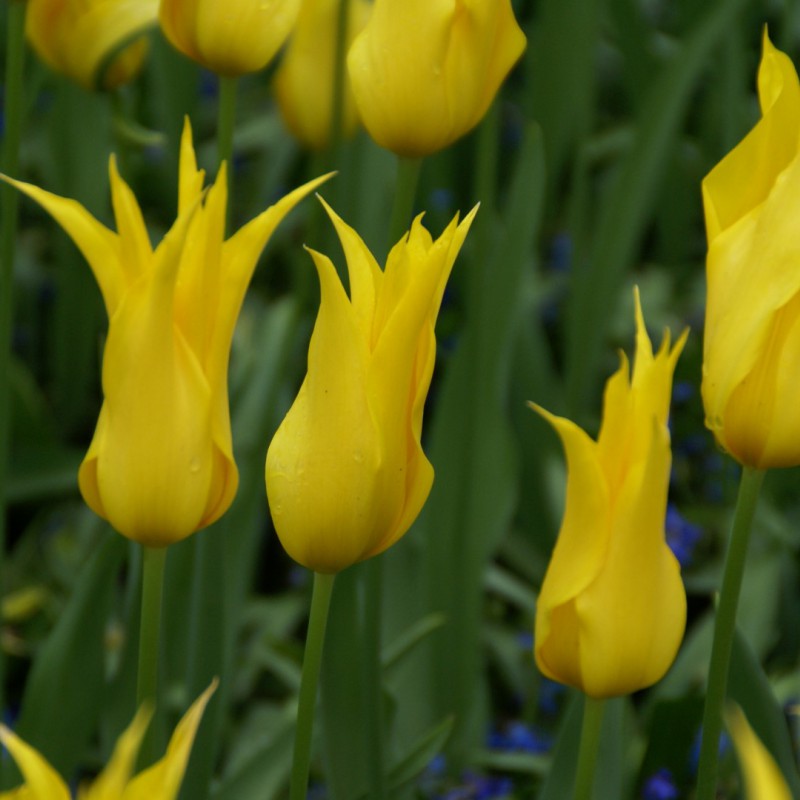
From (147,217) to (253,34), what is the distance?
1724 mm

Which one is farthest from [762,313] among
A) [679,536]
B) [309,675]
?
[679,536]

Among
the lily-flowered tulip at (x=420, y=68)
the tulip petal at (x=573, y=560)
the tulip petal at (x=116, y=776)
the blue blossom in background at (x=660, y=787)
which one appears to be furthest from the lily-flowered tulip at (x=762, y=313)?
the blue blossom in background at (x=660, y=787)

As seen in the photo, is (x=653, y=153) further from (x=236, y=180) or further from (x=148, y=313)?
(x=148, y=313)

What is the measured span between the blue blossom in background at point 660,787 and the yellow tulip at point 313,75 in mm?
699

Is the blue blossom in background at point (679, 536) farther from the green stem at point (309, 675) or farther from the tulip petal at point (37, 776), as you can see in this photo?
the tulip petal at point (37, 776)

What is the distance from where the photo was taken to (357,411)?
2.68ft

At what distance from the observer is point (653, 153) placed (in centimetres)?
207

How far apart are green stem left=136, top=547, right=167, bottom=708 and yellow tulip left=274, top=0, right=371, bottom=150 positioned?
707mm

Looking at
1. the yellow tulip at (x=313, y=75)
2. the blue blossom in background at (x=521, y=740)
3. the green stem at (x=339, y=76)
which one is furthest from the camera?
the blue blossom in background at (x=521, y=740)

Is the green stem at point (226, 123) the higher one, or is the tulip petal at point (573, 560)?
the green stem at point (226, 123)

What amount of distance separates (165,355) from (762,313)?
33cm

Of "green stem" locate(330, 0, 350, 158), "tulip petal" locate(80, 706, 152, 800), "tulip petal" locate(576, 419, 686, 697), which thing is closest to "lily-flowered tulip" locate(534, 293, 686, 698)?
"tulip petal" locate(576, 419, 686, 697)

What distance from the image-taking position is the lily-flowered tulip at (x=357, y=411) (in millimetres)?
801

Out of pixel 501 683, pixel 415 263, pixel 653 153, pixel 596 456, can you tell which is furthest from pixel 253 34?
pixel 501 683
